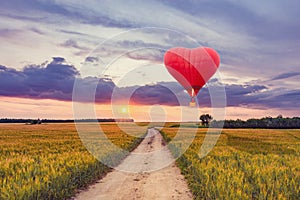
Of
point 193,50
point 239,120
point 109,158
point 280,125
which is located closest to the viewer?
point 109,158

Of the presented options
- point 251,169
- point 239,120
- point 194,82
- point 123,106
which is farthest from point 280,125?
point 251,169

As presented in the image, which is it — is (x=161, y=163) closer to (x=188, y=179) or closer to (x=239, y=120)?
(x=188, y=179)

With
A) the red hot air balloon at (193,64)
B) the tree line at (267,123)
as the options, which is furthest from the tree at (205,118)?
the red hot air balloon at (193,64)

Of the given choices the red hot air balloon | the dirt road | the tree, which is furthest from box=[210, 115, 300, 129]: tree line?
the dirt road

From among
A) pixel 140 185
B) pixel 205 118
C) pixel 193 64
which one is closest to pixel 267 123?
pixel 205 118

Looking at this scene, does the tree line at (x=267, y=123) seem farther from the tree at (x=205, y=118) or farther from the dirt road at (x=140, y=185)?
the dirt road at (x=140, y=185)

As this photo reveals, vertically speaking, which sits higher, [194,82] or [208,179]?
[194,82]

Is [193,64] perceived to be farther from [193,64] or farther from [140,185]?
[140,185]

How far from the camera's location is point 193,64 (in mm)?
17000

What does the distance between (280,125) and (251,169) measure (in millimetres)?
96475

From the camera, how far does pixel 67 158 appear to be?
11.7 meters

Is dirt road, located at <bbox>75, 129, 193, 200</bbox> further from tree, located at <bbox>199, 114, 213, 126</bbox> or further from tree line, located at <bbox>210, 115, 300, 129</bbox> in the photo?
tree, located at <bbox>199, 114, 213, 126</bbox>

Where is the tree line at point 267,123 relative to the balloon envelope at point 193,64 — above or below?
below

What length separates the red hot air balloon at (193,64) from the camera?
16938mm
